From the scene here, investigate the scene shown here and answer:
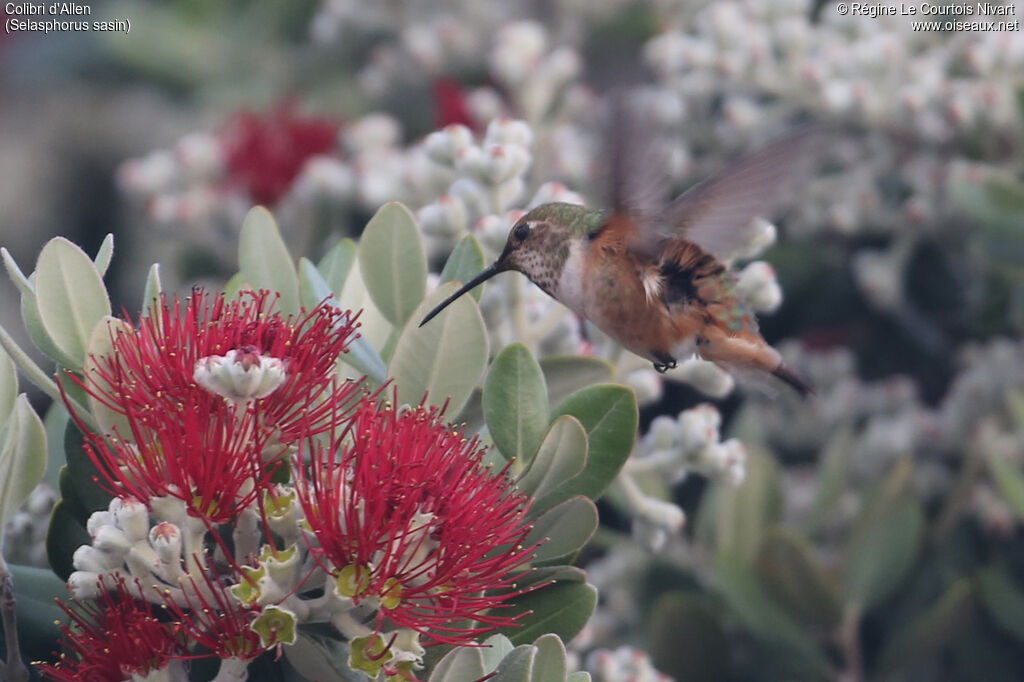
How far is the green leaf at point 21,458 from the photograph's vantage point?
78 cm

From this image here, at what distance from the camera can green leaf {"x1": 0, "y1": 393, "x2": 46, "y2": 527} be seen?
78 centimetres

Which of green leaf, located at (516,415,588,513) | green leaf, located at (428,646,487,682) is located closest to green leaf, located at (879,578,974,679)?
green leaf, located at (516,415,588,513)

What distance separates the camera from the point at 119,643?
0.72 metres

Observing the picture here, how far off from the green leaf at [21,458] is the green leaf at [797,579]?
932 mm

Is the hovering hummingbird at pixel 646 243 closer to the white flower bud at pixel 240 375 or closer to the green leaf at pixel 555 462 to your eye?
the green leaf at pixel 555 462

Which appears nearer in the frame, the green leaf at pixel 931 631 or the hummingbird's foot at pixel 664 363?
the hummingbird's foot at pixel 664 363

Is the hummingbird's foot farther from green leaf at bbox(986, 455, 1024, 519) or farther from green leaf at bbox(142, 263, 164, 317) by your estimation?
green leaf at bbox(986, 455, 1024, 519)

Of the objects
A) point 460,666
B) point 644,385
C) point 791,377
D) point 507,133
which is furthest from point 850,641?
point 460,666

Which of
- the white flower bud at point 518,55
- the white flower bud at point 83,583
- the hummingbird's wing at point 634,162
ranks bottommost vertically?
the white flower bud at point 83,583

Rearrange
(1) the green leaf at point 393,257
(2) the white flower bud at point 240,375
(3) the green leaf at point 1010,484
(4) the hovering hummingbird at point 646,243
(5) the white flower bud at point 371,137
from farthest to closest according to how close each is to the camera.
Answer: (5) the white flower bud at point 371,137 < (3) the green leaf at point 1010,484 < (4) the hovering hummingbird at point 646,243 < (1) the green leaf at point 393,257 < (2) the white flower bud at point 240,375

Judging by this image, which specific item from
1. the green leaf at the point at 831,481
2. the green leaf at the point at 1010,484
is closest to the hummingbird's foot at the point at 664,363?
the green leaf at the point at 1010,484

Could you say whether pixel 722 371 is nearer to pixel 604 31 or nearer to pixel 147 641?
pixel 147 641

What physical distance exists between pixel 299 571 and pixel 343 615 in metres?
0.04

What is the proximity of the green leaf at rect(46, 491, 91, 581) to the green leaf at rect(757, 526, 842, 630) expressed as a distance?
90 centimetres
